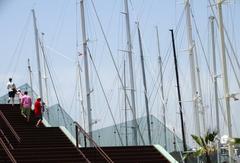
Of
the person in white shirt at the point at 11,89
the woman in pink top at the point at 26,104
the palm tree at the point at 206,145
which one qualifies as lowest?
the palm tree at the point at 206,145

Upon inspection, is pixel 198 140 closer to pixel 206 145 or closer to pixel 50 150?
pixel 206 145

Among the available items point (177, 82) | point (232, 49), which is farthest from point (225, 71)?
point (177, 82)

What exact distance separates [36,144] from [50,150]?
1668mm

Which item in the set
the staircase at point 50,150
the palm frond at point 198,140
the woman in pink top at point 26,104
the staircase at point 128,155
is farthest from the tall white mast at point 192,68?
the woman in pink top at point 26,104

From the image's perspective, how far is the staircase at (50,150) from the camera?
23.5m

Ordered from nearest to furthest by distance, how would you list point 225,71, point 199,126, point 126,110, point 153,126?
1. point 225,71
2. point 199,126
3. point 126,110
4. point 153,126

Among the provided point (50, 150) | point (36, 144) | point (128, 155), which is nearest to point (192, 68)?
point (128, 155)

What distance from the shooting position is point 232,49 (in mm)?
30531

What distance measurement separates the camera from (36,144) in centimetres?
2602

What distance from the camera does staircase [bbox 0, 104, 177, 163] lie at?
77.0 feet

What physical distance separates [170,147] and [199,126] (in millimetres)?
15182

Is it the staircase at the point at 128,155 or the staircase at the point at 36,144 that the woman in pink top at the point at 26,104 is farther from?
the staircase at the point at 128,155

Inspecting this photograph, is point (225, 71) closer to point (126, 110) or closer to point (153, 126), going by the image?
point (126, 110)

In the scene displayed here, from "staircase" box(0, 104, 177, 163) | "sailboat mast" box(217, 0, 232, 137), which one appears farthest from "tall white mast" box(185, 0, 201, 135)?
"staircase" box(0, 104, 177, 163)
